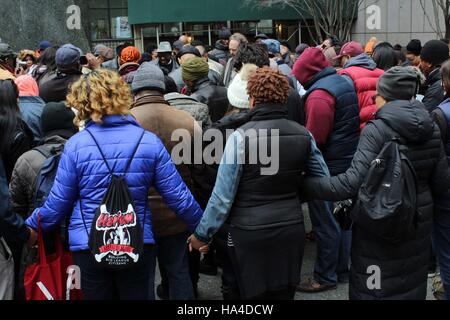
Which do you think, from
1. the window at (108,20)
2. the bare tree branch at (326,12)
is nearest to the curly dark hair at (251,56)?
the bare tree branch at (326,12)

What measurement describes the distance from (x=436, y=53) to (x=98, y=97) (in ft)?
13.6

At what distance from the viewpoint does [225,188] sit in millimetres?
3457

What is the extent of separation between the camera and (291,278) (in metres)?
3.62

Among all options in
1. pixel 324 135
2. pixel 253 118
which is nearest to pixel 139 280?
pixel 253 118

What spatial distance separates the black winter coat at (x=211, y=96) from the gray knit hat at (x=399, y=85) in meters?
2.20

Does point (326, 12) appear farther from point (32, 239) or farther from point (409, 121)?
point (32, 239)

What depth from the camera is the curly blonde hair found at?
3.34m

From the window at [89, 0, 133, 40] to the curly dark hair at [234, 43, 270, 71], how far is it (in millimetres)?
19140

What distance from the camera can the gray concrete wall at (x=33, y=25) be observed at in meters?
11.6

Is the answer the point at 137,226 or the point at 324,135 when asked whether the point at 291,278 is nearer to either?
the point at 137,226

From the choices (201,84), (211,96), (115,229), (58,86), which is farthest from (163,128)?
(58,86)

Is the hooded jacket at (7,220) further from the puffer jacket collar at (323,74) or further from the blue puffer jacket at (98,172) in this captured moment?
the puffer jacket collar at (323,74)

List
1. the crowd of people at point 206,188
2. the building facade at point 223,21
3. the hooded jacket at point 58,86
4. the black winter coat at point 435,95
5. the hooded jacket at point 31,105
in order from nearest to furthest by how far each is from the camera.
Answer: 1. the crowd of people at point 206,188
2. the hooded jacket at point 31,105
3. the black winter coat at point 435,95
4. the hooded jacket at point 58,86
5. the building facade at point 223,21

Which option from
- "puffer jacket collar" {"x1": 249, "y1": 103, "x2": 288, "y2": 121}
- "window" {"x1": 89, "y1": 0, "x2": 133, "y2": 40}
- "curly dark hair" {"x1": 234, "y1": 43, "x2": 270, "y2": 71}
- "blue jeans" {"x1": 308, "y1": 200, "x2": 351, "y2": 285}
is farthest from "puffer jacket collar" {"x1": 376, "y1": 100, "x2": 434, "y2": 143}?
"window" {"x1": 89, "y1": 0, "x2": 133, "y2": 40}
